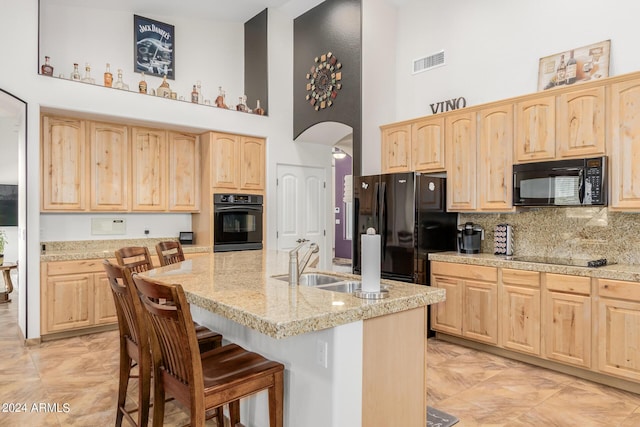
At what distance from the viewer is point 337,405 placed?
1696 mm

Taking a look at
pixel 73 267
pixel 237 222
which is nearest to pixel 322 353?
pixel 73 267

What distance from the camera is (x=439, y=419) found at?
102 inches

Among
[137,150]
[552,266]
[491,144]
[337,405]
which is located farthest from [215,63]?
[337,405]

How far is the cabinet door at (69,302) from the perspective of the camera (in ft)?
13.7

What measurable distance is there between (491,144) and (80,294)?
4.38 metres

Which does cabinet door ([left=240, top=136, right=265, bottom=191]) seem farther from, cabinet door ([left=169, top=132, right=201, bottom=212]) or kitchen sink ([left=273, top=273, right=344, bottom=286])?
kitchen sink ([left=273, top=273, right=344, bottom=286])

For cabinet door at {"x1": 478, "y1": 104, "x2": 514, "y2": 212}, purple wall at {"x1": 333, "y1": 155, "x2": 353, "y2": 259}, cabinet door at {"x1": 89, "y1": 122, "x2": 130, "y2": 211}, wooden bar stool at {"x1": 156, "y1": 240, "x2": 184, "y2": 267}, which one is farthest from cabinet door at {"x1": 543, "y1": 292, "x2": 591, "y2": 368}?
purple wall at {"x1": 333, "y1": 155, "x2": 353, "y2": 259}

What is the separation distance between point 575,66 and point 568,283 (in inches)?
75.3

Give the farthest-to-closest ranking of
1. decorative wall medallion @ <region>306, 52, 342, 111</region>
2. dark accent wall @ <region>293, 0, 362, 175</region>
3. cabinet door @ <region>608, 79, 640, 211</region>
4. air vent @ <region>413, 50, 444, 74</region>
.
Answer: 1. decorative wall medallion @ <region>306, 52, 342, 111</region>
2. dark accent wall @ <region>293, 0, 362, 175</region>
3. air vent @ <region>413, 50, 444, 74</region>
4. cabinet door @ <region>608, 79, 640, 211</region>

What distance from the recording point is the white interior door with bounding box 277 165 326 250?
236 inches

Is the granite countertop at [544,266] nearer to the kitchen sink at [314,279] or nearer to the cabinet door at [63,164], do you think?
the kitchen sink at [314,279]

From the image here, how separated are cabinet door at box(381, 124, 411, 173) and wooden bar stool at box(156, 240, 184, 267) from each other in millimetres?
2531

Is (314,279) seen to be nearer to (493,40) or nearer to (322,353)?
(322,353)

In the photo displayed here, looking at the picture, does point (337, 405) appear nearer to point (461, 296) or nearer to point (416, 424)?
point (416, 424)
